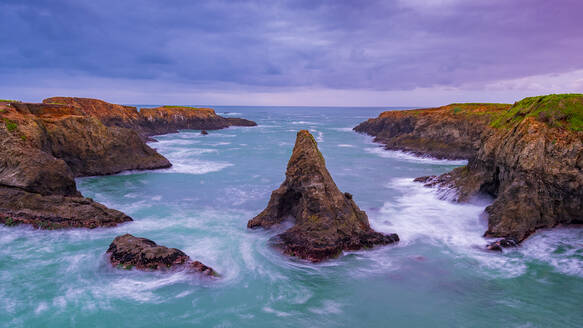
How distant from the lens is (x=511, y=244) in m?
13.8

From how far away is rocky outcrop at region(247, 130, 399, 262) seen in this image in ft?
43.0

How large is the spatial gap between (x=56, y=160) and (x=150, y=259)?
10.7 m

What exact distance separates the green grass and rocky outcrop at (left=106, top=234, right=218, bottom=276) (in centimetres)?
1333

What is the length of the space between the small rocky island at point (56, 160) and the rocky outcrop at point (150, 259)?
4.61 meters

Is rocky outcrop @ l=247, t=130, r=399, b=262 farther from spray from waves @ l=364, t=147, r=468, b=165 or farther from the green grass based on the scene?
spray from waves @ l=364, t=147, r=468, b=165

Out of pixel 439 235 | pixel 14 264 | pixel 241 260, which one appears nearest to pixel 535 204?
pixel 439 235

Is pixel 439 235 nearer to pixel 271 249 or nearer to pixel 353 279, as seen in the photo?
pixel 353 279

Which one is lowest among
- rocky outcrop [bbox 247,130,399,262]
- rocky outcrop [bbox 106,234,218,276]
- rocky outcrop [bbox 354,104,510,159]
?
rocky outcrop [bbox 106,234,218,276]

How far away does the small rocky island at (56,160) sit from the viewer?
16062 millimetres

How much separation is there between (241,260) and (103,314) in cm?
501

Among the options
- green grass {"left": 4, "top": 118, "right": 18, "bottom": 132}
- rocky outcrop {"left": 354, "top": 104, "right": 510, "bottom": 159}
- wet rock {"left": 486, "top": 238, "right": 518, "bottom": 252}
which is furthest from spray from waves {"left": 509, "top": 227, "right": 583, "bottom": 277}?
green grass {"left": 4, "top": 118, "right": 18, "bottom": 132}

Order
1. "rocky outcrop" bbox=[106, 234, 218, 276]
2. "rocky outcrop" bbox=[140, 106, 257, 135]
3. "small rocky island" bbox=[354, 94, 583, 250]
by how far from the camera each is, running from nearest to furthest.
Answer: "rocky outcrop" bbox=[106, 234, 218, 276]
"small rocky island" bbox=[354, 94, 583, 250]
"rocky outcrop" bbox=[140, 106, 257, 135]

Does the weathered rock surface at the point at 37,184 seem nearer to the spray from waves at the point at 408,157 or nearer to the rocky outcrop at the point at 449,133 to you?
the spray from waves at the point at 408,157

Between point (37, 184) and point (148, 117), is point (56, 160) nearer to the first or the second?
point (37, 184)
